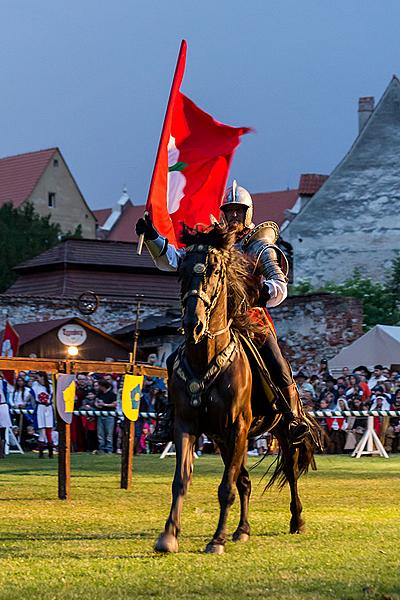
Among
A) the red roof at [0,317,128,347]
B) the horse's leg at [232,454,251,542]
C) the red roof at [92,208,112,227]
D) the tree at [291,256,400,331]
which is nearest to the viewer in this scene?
the horse's leg at [232,454,251,542]

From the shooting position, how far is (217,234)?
9.07m

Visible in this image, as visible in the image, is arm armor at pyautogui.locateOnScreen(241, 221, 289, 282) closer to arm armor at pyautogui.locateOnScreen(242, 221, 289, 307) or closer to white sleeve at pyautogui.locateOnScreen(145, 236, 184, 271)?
arm armor at pyautogui.locateOnScreen(242, 221, 289, 307)

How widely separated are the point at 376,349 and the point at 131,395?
15846mm

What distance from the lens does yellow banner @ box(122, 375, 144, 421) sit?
15562 millimetres

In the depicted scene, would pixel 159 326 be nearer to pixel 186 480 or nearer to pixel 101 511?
pixel 101 511

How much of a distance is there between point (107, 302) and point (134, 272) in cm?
904

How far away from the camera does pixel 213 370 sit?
30.0ft

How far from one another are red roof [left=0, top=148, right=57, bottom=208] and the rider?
77.6 m

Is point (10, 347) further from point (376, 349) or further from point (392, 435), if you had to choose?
point (376, 349)

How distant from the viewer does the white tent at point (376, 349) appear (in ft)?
98.7

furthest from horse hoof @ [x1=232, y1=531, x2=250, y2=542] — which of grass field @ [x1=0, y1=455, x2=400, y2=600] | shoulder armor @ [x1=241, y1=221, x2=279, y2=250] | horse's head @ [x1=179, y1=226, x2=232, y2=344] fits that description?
shoulder armor @ [x1=241, y1=221, x2=279, y2=250]

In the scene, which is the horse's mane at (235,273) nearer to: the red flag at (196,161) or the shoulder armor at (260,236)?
the shoulder armor at (260,236)

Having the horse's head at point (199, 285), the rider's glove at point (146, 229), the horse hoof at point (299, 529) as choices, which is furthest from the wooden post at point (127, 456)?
the horse's head at point (199, 285)

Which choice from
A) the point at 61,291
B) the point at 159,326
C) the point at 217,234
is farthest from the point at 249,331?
the point at 61,291
